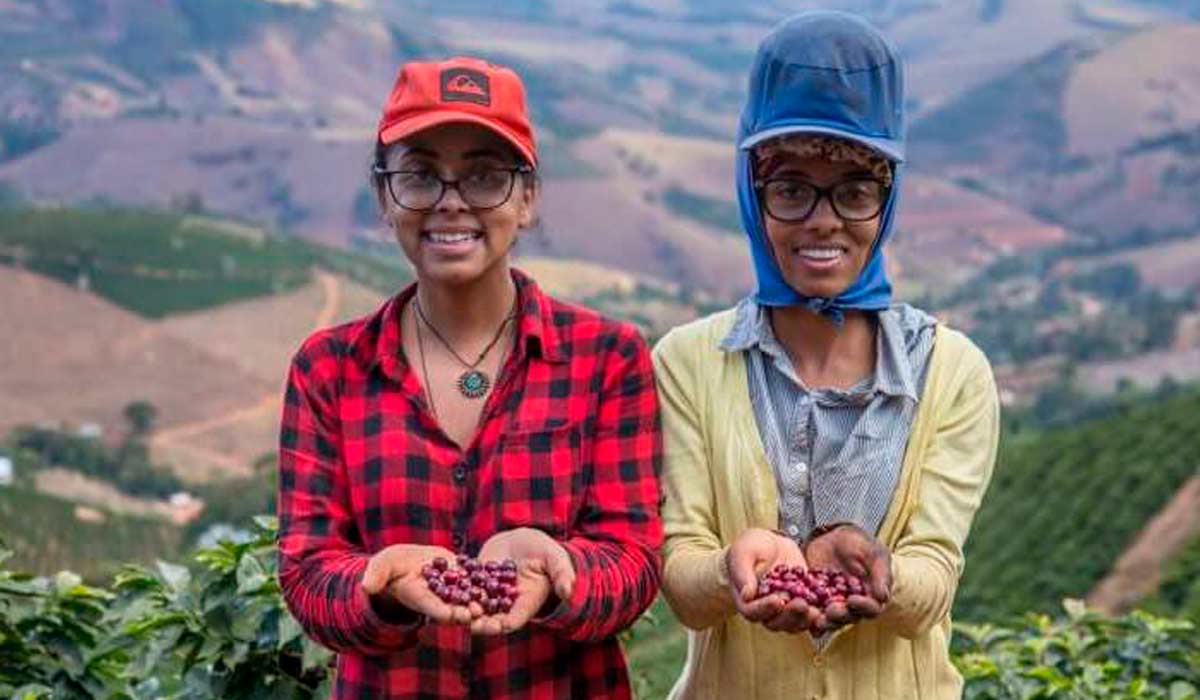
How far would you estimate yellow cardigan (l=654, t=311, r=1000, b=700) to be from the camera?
2084mm

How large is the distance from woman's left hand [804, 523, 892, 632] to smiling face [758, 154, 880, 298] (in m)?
0.35

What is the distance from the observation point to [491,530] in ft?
6.77

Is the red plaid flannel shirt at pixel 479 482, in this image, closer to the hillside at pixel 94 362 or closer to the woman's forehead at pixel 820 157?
the woman's forehead at pixel 820 157

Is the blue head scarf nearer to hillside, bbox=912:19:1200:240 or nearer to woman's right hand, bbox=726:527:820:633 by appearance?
woman's right hand, bbox=726:527:820:633

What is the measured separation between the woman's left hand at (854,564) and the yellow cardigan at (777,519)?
11 centimetres

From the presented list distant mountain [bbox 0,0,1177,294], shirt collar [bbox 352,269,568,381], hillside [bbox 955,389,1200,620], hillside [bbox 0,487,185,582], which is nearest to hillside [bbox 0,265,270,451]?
distant mountain [bbox 0,0,1177,294]

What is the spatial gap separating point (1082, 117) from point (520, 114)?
122 m

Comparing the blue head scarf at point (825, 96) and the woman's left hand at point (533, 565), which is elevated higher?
the blue head scarf at point (825, 96)

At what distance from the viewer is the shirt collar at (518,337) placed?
2.13 m

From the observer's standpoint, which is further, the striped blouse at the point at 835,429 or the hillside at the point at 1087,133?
the hillside at the point at 1087,133

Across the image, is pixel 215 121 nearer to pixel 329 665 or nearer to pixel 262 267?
pixel 262 267

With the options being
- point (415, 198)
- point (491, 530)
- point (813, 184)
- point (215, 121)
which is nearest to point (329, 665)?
point (491, 530)

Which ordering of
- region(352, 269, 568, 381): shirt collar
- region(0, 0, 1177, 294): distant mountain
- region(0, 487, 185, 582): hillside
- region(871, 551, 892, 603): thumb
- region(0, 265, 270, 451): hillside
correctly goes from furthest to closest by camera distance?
region(0, 0, 1177, 294): distant mountain, region(0, 265, 270, 451): hillside, region(0, 487, 185, 582): hillside, region(352, 269, 568, 381): shirt collar, region(871, 551, 892, 603): thumb

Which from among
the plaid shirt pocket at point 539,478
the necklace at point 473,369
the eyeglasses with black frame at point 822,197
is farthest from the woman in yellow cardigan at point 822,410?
the necklace at point 473,369
